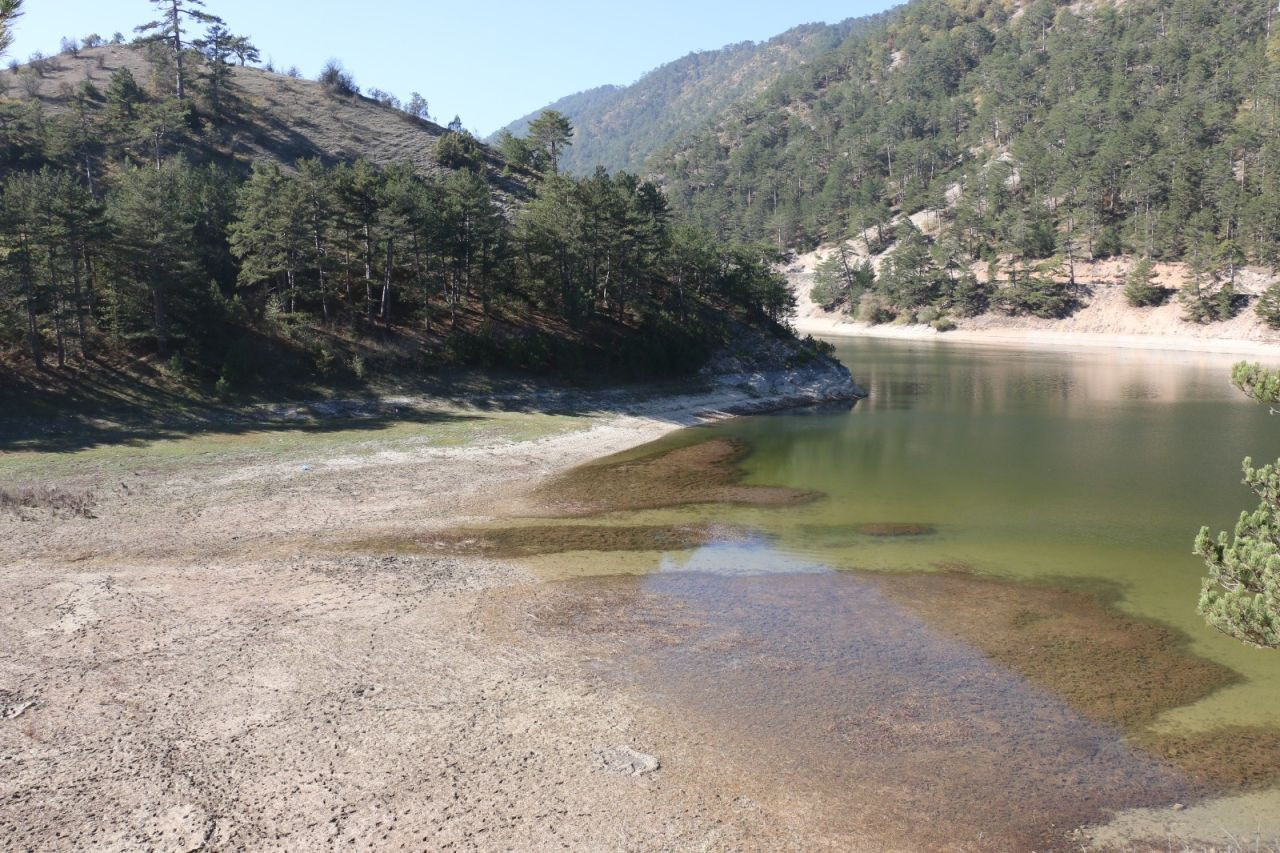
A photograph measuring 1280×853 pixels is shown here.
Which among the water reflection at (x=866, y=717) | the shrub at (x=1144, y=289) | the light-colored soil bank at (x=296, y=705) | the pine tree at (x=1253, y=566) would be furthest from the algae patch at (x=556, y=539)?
the shrub at (x=1144, y=289)

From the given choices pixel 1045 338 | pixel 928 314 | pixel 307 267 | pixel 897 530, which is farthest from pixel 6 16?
pixel 928 314

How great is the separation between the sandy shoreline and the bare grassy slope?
211 feet

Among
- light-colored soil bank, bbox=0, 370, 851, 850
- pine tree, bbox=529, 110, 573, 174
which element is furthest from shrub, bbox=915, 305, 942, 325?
light-colored soil bank, bbox=0, 370, 851, 850

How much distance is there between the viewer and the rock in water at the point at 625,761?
12.1 m

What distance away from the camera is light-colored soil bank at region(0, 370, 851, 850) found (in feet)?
35.1

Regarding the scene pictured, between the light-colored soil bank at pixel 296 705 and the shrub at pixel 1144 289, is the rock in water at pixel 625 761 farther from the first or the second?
the shrub at pixel 1144 289

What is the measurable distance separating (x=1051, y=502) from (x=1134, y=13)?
21785 cm

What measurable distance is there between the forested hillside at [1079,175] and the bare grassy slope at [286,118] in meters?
76.2

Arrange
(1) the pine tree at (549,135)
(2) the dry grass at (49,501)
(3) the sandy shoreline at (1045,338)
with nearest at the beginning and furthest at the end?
(2) the dry grass at (49,501), (3) the sandy shoreline at (1045,338), (1) the pine tree at (549,135)

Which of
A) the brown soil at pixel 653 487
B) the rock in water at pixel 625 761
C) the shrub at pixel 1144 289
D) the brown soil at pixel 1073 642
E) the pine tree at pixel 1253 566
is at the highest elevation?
the shrub at pixel 1144 289

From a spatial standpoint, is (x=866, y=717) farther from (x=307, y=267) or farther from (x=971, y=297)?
(x=971, y=297)

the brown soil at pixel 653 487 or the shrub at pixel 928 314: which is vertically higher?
the shrub at pixel 928 314

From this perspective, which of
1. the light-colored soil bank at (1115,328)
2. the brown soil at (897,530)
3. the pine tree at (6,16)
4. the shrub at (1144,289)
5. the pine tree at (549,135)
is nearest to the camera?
the pine tree at (6,16)

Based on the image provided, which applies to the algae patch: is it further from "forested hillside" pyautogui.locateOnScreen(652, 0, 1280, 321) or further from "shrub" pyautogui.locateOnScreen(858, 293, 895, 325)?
"shrub" pyautogui.locateOnScreen(858, 293, 895, 325)
